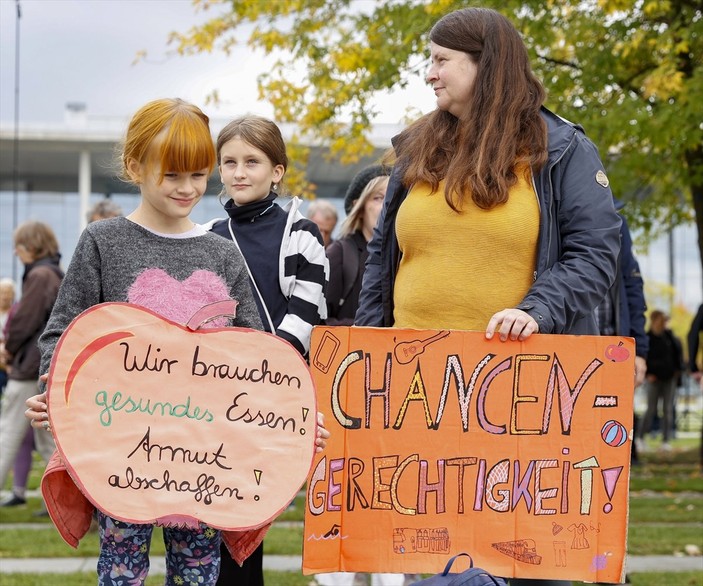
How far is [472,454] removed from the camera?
3264 mm

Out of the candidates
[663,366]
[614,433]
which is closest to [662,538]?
[614,433]

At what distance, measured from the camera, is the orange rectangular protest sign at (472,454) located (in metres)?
3.24

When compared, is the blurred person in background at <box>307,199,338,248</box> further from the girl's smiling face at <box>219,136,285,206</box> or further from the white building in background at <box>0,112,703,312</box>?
the white building in background at <box>0,112,703,312</box>

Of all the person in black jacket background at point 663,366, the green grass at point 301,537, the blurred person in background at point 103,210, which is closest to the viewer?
the green grass at point 301,537

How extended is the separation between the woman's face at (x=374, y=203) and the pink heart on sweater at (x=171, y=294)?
2405 mm

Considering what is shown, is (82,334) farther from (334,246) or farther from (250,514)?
(334,246)

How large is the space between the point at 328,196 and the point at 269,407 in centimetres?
4282

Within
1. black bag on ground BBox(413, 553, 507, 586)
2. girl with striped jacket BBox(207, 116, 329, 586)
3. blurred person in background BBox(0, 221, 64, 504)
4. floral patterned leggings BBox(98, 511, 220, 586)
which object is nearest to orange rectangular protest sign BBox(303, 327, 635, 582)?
black bag on ground BBox(413, 553, 507, 586)

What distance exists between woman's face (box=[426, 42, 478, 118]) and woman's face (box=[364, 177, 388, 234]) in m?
1.93

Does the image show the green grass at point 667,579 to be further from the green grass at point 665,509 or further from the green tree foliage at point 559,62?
the green tree foliage at point 559,62

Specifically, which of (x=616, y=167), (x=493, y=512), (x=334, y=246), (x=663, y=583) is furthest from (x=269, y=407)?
(x=616, y=167)

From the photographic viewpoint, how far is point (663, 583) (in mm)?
5746

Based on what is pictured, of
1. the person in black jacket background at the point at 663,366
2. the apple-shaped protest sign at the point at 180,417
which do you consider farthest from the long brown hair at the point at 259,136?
the person in black jacket background at the point at 663,366

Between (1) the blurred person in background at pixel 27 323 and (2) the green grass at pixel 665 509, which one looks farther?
(2) the green grass at pixel 665 509
